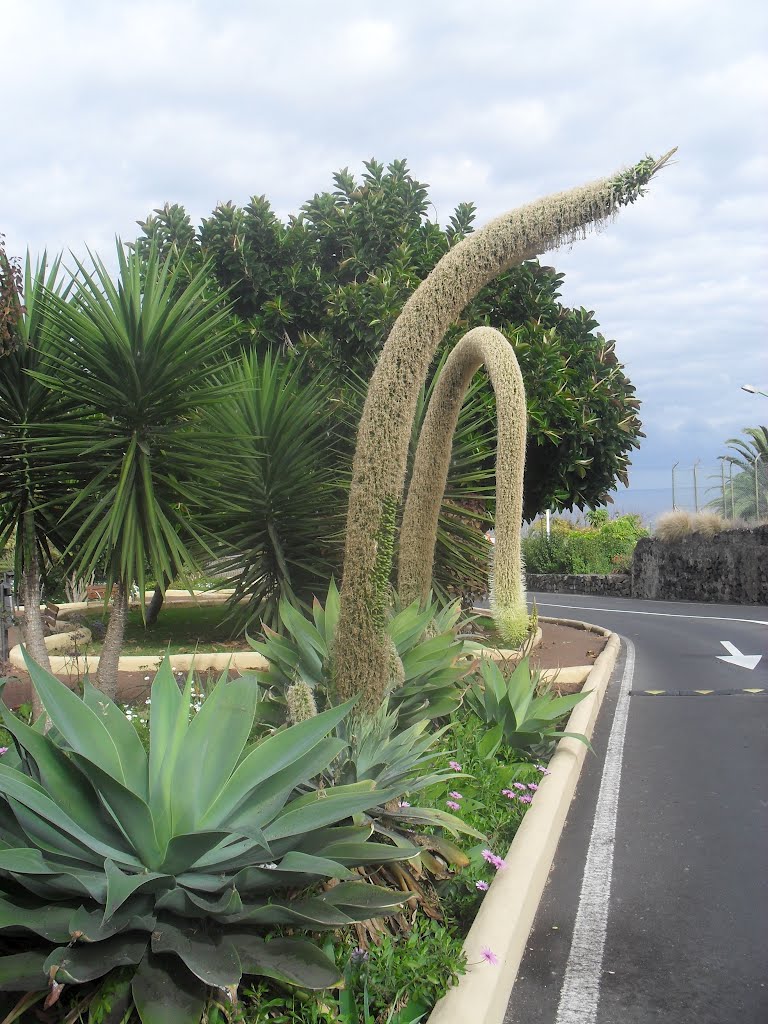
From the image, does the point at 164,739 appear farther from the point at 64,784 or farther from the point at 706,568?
the point at 706,568

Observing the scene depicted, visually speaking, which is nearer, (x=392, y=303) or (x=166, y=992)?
(x=166, y=992)

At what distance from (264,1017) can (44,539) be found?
190 inches

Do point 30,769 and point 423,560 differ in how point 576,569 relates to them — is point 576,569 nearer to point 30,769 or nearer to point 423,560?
point 423,560

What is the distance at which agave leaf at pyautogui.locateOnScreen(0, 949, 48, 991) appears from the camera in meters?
2.56

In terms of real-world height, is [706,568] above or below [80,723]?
above

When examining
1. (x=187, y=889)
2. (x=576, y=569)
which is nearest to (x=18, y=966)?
(x=187, y=889)

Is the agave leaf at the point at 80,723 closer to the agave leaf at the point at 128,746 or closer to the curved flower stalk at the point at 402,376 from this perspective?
the agave leaf at the point at 128,746

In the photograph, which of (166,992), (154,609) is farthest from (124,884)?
(154,609)

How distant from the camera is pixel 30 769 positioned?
3322 millimetres

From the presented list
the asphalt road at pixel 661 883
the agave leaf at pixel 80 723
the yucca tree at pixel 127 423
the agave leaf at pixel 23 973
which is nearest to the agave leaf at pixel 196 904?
the agave leaf at pixel 23 973

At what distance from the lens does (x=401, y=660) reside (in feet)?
17.1

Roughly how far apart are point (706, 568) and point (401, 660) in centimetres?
2656

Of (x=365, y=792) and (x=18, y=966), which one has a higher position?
(x=365, y=792)

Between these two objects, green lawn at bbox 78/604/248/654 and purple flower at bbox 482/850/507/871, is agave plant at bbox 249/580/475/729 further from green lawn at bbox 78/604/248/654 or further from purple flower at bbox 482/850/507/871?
green lawn at bbox 78/604/248/654
